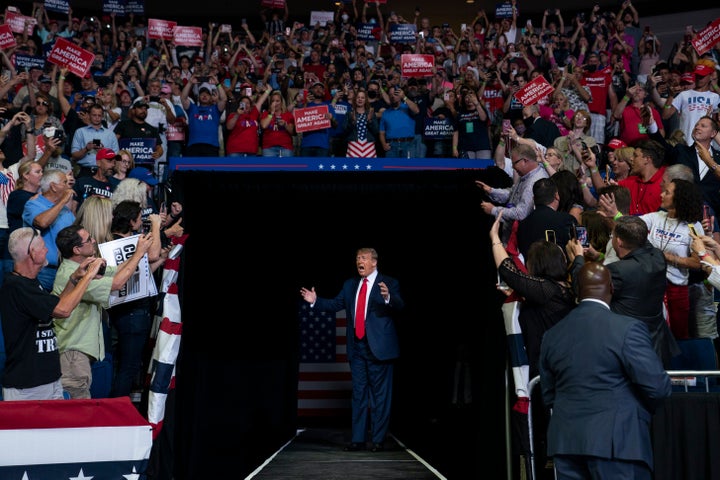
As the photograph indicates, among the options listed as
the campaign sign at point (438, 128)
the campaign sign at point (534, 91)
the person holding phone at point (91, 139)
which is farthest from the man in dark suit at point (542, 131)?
the person holding phone at point (91, 139)

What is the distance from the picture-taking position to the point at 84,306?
22.3 ft

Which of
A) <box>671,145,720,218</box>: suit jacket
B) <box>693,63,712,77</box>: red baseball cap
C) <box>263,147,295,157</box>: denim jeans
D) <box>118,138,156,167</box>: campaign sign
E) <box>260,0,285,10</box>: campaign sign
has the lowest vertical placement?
<box>671,145,720,218</box>: suit jacket

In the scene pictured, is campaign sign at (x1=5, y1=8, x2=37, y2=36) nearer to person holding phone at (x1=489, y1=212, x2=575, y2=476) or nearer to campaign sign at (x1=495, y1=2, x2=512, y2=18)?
campaign sign at (x1=495, y1=2, x2=512, y2=18)

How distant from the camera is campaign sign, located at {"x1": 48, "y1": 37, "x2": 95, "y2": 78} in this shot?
1340 cm

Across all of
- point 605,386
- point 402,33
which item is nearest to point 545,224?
point 605,386

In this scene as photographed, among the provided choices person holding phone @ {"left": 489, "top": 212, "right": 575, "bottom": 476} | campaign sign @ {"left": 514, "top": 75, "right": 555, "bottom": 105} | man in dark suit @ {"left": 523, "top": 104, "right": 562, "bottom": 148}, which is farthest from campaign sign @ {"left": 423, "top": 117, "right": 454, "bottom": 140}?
person holding phone @ {"left": 489, "top": 212, "right": 575, "bottom": 476}

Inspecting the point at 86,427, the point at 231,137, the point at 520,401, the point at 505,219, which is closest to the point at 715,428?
the point at 520,401

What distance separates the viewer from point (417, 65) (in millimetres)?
15102

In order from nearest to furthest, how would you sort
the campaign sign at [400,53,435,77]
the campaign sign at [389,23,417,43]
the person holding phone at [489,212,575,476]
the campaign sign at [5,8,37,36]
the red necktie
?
the person holding phone at [489,212,575,476] → the red necktie → the campaign sign at [400,53,435,77] → the campaign sign at [5,8,37,36] → the campaign sign at [389,23,417,43]

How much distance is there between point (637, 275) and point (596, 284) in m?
0.97

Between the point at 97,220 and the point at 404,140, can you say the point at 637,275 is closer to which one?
the point at 97,220

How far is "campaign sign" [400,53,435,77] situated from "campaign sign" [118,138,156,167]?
474cm

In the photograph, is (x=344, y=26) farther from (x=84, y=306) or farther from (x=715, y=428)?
(x=715, y=428)

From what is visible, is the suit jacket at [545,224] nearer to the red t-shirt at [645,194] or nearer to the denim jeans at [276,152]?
the red t-shirt at [645,194]
